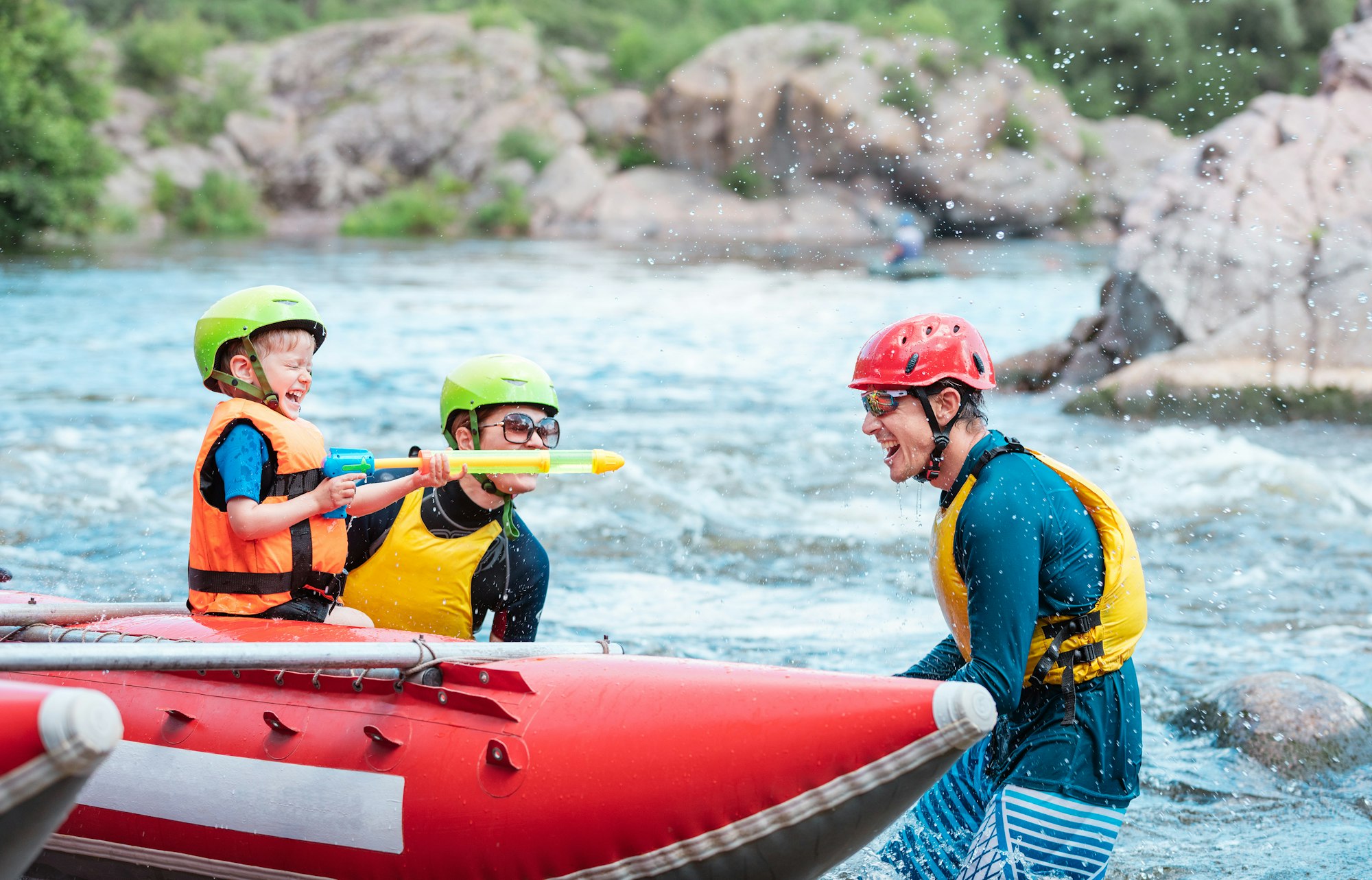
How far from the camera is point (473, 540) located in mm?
4219

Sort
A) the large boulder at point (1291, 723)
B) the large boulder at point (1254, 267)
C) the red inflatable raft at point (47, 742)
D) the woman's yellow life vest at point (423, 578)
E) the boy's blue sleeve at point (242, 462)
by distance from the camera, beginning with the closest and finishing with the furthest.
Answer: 1. the red inflatable raft at point (47, 742)
2. the boy's blue sleeve at point (242, 462)
3. the woman's yellow life vest at point (423, 578)
4. the large boulder at point (1291, 723)
5. the large boulder at point (1254, 267)

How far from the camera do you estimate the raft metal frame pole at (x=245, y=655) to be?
3045 millimetres

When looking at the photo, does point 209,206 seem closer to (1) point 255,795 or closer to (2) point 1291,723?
(2) point 1291,723

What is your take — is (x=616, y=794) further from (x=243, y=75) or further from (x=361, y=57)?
(x=361, y=57)

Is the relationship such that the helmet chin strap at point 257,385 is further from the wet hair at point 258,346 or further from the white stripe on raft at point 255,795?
the white stripe on raft at point 255,795

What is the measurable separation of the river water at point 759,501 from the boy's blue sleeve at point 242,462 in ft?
9.81

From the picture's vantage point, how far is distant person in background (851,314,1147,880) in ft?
10.1

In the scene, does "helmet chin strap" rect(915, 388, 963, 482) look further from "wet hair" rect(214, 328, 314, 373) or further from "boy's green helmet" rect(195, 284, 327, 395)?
"wet hair" rect(214, 328, 314, 373)

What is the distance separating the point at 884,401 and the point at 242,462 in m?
1.82

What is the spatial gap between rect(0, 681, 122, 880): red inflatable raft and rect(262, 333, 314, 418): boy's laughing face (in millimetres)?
1719

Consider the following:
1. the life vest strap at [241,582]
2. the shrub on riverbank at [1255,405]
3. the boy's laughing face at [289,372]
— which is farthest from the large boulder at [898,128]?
the life vest strap at [241,582]

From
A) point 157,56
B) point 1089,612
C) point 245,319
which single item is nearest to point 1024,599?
point 1089,612

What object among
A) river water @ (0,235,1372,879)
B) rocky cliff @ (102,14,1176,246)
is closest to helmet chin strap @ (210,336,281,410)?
river water @ (0,235,1372,879)

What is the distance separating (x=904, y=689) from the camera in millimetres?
2949
